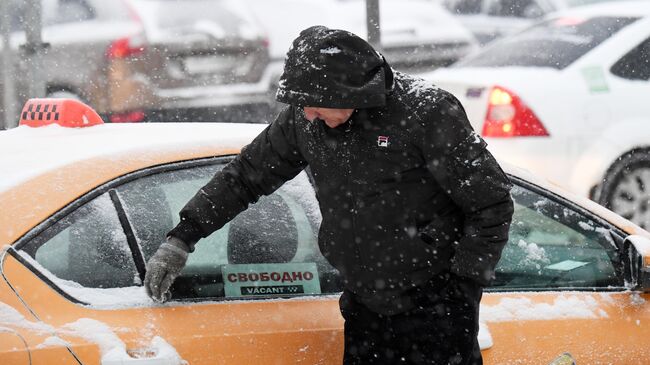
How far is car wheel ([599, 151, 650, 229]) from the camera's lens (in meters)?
7.07

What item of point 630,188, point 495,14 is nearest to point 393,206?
point 630,188

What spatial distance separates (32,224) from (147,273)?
1.05ft

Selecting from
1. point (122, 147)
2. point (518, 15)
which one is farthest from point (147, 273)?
point (518, 15)

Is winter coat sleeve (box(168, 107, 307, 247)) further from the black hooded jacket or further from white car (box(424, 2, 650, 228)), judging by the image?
white car (box(424, 2, 650, 228))

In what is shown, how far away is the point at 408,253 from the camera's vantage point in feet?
9.75

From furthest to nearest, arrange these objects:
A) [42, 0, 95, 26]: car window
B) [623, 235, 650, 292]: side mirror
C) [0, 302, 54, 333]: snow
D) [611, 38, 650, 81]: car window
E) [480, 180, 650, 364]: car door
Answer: [42, 0, 95, 26]: car window → [611, 38, 650, 81]: car window → [623, 235, 650, 292]: side mirror → [480, 180, 650, 364]: car door → [0, 302, 54, 333]: snow

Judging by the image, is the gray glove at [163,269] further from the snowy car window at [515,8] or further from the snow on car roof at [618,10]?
the snowy car window at [515,8]

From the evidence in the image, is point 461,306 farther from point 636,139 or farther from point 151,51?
point 151,51

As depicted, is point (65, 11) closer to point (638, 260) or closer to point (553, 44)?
point (553, 44)

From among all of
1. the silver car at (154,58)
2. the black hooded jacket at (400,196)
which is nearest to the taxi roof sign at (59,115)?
the black hooded jacket at (400,196)

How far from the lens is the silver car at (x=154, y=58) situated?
9.45m

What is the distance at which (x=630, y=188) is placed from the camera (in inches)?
280

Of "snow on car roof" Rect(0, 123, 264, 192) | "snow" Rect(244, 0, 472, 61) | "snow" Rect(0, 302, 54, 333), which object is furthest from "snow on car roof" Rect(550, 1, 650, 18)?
"snow" Rect(0, 302, 54, 333)

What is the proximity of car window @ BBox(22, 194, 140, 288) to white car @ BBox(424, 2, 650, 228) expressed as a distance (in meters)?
4.35
